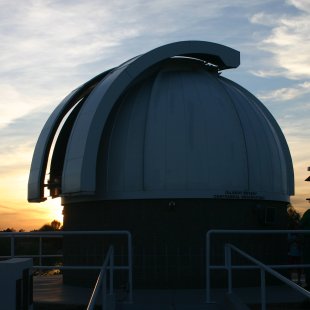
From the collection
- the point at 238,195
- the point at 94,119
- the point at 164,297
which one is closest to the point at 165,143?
the point at 94,119

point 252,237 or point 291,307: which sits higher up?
point 252,237

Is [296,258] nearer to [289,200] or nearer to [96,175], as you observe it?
[289,200]

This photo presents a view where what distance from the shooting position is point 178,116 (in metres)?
13.8

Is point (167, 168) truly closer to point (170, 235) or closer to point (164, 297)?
point (170, 235)

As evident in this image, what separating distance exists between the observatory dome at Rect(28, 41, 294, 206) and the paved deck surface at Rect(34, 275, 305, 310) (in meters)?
1.91

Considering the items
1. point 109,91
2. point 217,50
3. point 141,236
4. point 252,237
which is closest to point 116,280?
point 141,236

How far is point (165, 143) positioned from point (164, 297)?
315cm

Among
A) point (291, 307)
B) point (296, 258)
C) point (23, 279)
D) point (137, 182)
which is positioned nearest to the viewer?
point (23, 279)

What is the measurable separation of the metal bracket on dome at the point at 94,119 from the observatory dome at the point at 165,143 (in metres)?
0.02

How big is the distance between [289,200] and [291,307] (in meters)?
4.69

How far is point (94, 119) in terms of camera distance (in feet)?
44.0

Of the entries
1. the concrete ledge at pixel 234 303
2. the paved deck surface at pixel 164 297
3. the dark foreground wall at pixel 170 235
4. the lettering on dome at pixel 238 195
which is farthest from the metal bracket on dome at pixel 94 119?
the concrete ledge at pixel 234 303

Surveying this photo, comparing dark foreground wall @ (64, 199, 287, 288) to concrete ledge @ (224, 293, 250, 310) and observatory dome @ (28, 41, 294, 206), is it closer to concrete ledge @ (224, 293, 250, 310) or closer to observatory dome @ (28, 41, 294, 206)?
observatory dome @ (28, 41, 294, 206)

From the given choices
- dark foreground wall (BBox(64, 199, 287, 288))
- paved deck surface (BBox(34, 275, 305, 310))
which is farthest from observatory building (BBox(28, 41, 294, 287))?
paved deck surface (BBox(34, 275, 305, 310))
